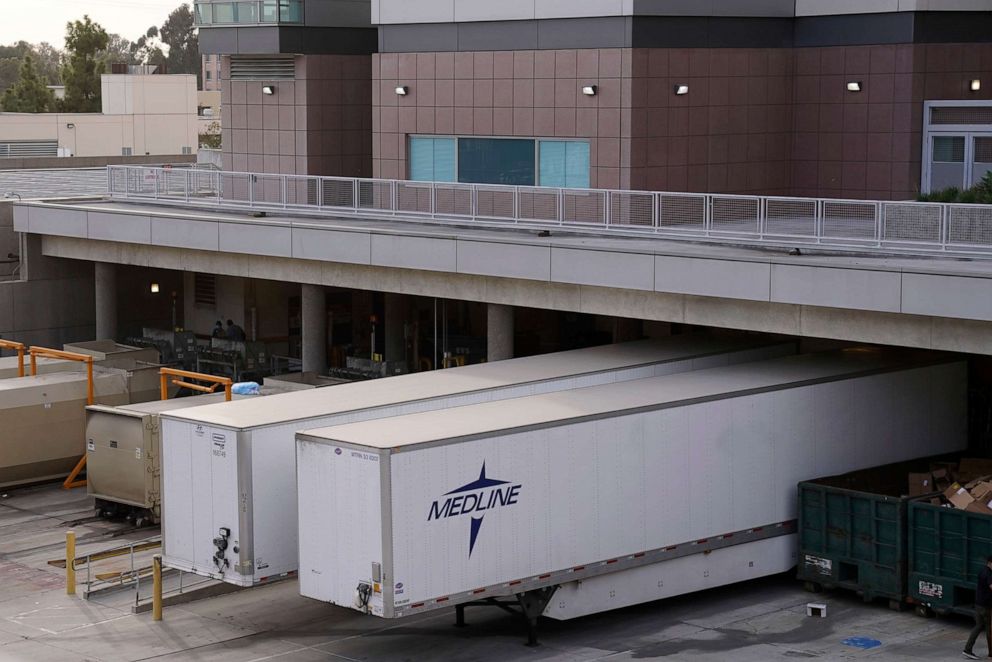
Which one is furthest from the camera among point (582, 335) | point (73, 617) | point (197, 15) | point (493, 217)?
point (197, 15)

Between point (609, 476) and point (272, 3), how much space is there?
25338 millimetres

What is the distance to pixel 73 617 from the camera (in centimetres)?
2331

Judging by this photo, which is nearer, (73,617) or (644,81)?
(73,617)

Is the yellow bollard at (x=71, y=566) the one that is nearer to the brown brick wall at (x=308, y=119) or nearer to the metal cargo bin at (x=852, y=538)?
the metal cargo bin at (x=852, y=538)

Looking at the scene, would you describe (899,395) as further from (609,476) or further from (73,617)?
(73,617)

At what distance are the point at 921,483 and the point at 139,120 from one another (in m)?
76.8

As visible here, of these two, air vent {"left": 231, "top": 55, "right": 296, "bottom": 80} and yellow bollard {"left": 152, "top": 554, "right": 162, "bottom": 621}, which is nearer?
yellow bollard {"left": 152, "top": 554, "right": 162, "bottom": 621}

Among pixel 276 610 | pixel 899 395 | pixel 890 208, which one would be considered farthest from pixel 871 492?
pixel 276 610

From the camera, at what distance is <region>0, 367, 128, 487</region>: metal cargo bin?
104 feet

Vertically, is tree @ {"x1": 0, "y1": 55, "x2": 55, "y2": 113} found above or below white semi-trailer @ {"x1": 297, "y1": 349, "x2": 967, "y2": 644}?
above

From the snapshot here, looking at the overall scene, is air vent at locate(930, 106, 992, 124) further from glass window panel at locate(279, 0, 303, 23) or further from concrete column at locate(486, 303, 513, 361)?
glass window panel at locate(279, 0, 303, 23)

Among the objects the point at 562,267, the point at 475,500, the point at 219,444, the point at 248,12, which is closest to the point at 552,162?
the point at 562,267

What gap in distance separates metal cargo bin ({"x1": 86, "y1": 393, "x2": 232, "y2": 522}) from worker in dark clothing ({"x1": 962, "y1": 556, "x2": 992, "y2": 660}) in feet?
48.1

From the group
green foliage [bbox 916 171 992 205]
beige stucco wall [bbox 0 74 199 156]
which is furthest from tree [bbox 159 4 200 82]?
green foliage [bbox 916 171 992 205]
